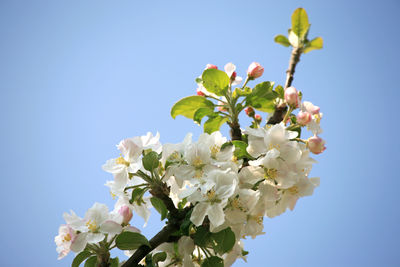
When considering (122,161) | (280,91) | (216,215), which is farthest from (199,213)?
(280,91)

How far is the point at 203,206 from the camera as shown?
0.94 metres

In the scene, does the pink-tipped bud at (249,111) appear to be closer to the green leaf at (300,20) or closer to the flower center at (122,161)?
the green leaf at (300,20)

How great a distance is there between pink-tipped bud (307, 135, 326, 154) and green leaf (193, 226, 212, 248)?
1.22ft

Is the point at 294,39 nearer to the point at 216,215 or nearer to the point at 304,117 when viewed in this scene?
the point at 304,117

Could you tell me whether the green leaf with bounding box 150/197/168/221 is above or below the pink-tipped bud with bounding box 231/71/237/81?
below

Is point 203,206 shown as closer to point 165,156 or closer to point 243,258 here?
point 165,156

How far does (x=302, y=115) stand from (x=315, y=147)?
0.11m

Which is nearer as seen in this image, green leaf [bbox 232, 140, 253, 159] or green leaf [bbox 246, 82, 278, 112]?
green leaf [bbox 232, 140, 253, 159]

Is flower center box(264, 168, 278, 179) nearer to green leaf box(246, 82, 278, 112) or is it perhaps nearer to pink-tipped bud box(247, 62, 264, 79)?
green leaf box(246, 82, 278, 112)

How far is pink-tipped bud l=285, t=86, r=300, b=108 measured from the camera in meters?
1.13

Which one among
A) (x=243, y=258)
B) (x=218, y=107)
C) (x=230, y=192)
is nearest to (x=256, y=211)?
(x=230, y=192)

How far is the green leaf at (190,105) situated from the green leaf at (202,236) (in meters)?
0.42

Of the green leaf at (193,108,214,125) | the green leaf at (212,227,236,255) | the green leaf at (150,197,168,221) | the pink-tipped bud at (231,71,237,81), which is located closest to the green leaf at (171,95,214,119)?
the green leaf at (193,108,214,125)

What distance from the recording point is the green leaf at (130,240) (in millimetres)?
987
